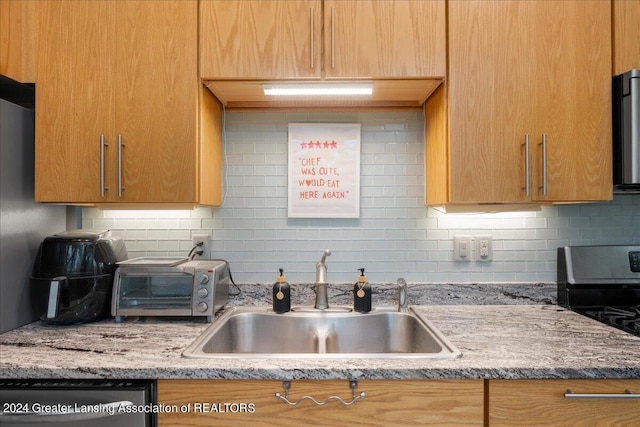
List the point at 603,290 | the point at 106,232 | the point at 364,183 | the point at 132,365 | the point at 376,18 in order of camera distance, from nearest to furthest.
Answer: the point at 132,365 < the point at 376,18 < the point at 106,232 < the point at 603,290 < the point at 364,183

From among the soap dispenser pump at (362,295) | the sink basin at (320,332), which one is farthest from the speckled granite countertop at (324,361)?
the soap dispenser pump at (362,295)

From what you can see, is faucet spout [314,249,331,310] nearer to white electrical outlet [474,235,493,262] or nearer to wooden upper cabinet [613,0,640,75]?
white electrical outlet [474,235,493,262]

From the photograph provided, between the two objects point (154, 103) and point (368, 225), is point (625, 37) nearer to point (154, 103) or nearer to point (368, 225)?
point (368, 225)

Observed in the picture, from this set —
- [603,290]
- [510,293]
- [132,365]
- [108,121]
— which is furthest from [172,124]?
[603,290]

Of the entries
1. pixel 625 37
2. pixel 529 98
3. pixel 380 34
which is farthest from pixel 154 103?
pixel 625 37

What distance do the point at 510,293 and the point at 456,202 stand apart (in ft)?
2.12

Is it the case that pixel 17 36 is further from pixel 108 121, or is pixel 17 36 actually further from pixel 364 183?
pixel 364 183

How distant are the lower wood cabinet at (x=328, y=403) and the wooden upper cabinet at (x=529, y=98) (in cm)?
67

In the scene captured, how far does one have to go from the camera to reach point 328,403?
3.87 ft

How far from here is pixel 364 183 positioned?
1.90m

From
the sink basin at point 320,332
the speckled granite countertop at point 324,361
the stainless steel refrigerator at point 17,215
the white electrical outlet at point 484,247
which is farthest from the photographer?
the white electrical outlet at point 484,247

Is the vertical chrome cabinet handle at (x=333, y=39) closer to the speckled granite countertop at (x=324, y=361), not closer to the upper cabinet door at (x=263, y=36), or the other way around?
the upper cabinet door at (x=263, y=36)

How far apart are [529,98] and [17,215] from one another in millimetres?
1911

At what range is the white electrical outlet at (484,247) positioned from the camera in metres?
1.88
